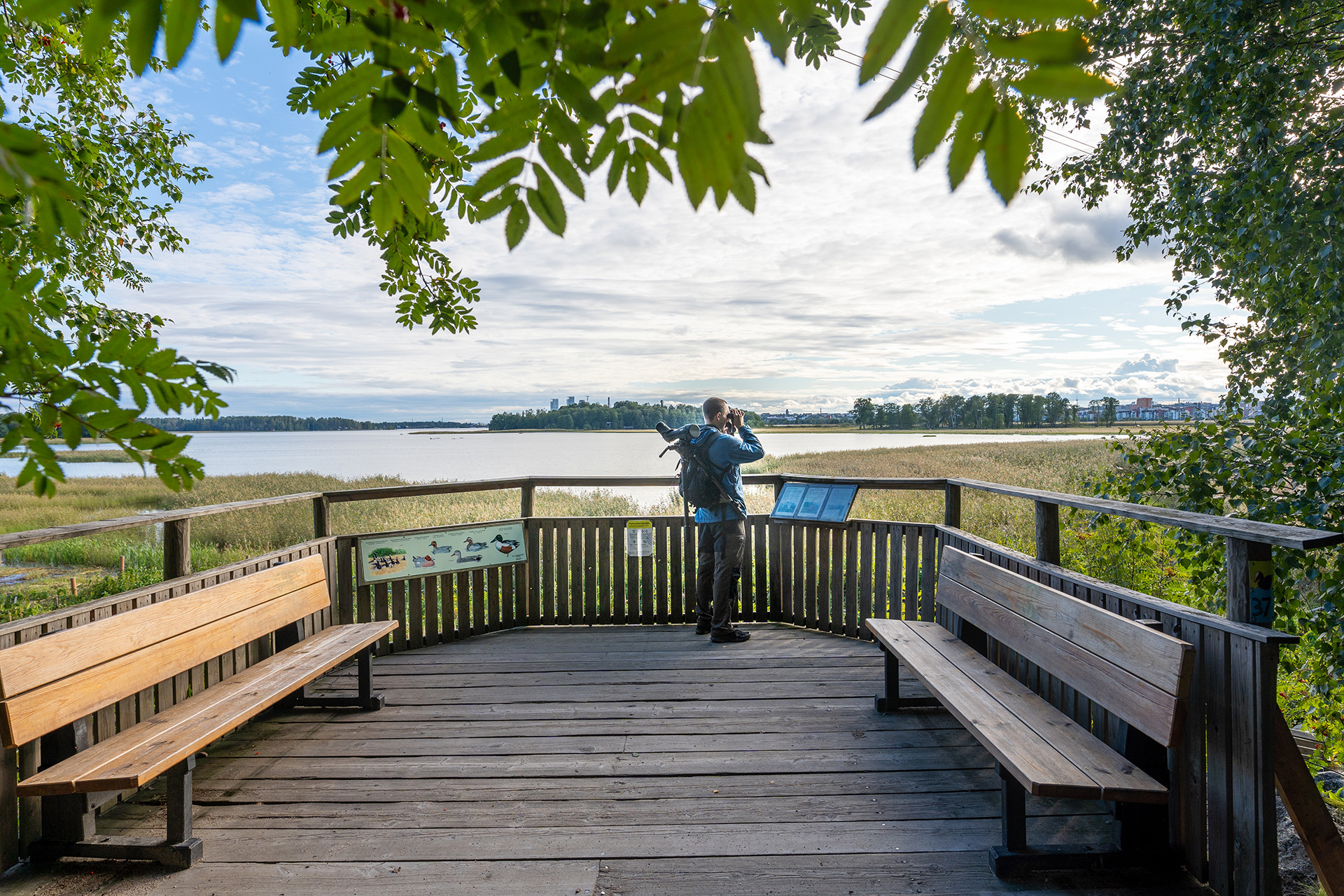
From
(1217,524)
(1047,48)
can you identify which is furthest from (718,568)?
(1047,48)

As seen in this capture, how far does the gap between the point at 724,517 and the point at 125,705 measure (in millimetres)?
3335

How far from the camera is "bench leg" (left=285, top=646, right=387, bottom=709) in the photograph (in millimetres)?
3668

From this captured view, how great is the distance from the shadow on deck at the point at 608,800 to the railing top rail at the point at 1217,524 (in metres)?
1.19

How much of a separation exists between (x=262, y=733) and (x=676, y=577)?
2892 mm

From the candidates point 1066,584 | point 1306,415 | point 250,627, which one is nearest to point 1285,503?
point 1306,415

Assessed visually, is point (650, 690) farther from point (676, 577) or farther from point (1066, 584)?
point (1066, 584)

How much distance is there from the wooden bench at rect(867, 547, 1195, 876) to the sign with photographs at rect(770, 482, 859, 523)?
179 cm

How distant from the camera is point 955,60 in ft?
2.64

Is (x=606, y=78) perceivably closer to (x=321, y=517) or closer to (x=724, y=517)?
(x=724, y=517)

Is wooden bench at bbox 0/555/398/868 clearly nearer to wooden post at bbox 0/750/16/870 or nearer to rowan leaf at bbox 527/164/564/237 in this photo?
wooden post at bbox 0/750/16/870

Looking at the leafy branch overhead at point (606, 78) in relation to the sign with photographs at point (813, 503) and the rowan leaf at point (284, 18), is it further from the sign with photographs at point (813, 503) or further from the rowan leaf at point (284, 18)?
the sign with photographs at point (813, 503)

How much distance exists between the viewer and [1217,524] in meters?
2.12

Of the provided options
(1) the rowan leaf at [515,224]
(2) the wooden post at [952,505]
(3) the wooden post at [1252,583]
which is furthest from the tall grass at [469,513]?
(1) the rowan leaf at [515,224]

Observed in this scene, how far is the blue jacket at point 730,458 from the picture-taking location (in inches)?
175
